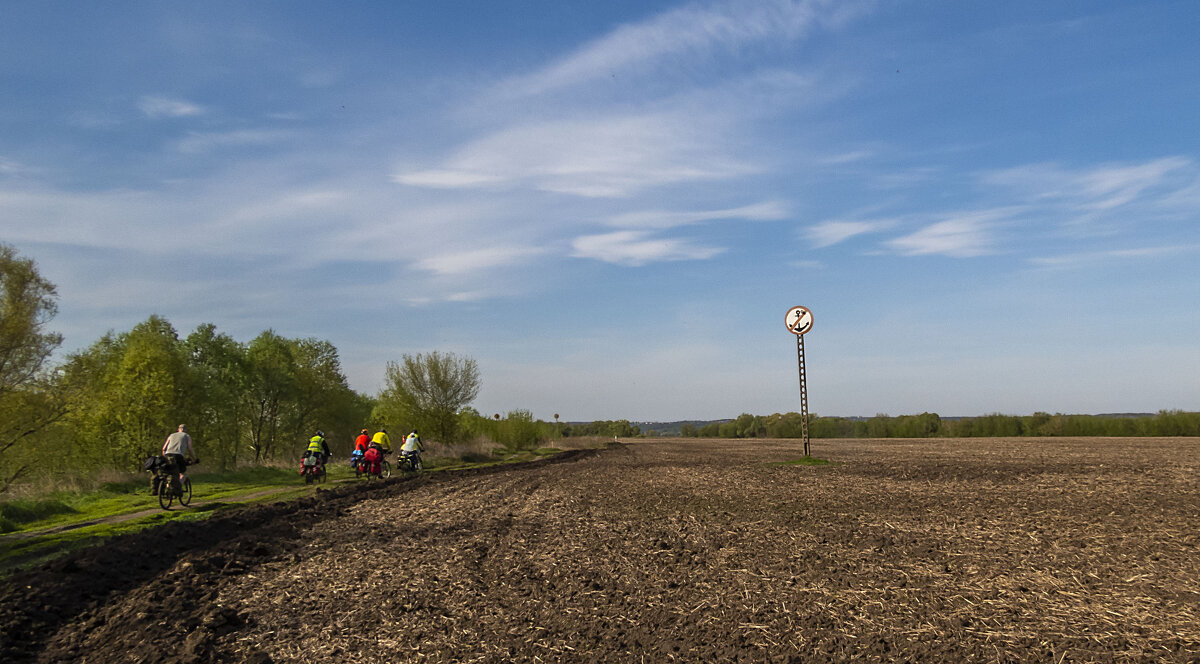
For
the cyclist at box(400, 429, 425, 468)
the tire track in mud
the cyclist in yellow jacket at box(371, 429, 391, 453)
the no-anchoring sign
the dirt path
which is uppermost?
the no-anchoring sign

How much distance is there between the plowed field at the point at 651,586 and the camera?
21.5 feet

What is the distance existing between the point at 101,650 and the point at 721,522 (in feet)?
30.2

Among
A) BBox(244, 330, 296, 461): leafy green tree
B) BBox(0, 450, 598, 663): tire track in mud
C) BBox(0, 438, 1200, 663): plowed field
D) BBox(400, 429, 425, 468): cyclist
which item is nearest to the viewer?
BBox(0, 438, 1200, 663): plowed field

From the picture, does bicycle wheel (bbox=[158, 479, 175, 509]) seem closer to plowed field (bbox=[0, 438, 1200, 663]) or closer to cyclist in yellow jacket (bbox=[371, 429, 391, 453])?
plowed field (bbox=[0, 438, 1200, 663])

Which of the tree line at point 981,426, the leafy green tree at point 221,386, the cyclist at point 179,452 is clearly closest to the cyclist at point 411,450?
the cyclist at point 179,452

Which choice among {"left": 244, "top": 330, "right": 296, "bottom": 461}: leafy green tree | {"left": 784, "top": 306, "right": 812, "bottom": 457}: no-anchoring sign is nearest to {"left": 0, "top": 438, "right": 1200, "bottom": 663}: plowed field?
{"left": 784, "top": 306, "right": 812, "bottom": 457}: no-anchoring sign

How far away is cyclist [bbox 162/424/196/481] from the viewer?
19172 millimetres

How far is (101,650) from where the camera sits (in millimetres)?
7227

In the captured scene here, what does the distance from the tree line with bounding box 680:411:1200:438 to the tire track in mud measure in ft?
208

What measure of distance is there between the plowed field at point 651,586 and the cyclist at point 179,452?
16.5 feet

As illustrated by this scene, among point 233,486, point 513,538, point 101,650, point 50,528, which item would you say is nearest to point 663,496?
point 513,538

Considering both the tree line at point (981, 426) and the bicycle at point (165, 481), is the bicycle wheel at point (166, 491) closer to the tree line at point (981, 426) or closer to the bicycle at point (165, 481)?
the bicycle at point (165, 481)

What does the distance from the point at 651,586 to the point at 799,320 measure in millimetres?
20928

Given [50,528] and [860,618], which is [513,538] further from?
[50,528]
